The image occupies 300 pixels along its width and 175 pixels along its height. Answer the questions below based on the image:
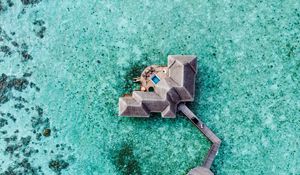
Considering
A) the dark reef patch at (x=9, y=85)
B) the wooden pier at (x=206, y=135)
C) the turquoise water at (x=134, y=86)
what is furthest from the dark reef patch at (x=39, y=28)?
the wooden pier at (x=206, y=135)

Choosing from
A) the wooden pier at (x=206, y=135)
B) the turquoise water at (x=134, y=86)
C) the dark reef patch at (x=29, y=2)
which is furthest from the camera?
the dark reef patch at (x=29, y=2)

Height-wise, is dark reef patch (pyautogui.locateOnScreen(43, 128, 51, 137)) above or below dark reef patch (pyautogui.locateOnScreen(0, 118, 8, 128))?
below

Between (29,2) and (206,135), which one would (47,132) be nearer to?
(29,2)

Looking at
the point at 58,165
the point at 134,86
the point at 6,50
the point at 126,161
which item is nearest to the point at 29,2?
the point at 6,50

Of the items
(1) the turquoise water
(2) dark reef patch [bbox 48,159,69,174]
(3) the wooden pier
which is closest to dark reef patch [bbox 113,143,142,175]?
(1) the turquoise water

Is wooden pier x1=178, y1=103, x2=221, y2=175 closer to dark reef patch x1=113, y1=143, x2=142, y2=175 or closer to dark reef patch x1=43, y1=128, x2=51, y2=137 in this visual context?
dark reef patch x1=113, y1=143, x2=142, y2=175

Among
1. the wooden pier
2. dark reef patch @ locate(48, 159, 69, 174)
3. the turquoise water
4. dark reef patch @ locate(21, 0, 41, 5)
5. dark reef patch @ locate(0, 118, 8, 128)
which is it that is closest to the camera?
the wooden pier

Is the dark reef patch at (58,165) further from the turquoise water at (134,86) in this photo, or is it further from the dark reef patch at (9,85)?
the dark reef patch at (9,85)
